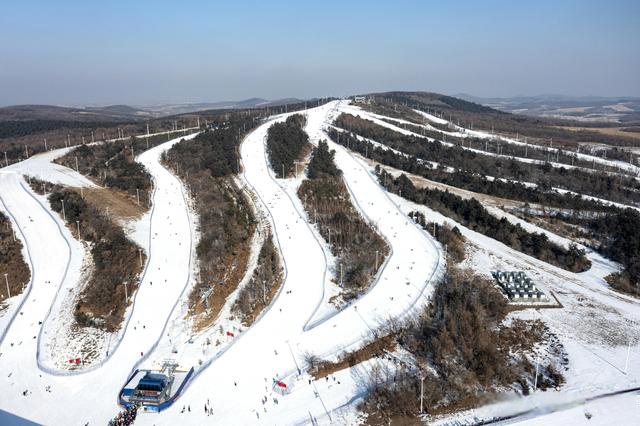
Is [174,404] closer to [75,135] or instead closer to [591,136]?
[75,135]

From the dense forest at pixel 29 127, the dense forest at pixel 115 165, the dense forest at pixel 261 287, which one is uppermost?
the dense forest at pixel 29 127

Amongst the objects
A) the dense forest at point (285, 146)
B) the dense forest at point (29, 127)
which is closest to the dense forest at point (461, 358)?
the dense forest at point (285, 146)

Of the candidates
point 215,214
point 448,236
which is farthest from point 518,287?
point 215,214

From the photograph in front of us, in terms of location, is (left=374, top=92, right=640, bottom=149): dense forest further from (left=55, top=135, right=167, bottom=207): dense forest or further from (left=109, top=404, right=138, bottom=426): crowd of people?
(left=109, top=404, right=138, bottom=426): crowd of people

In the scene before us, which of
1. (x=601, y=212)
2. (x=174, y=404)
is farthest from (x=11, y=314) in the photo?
(x=601, y=212)

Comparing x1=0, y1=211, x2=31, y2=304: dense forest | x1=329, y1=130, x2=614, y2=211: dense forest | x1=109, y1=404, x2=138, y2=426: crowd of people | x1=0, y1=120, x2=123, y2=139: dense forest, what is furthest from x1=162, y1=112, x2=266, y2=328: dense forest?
x1=0, y1=120, x2=123, y2=139: dense forest

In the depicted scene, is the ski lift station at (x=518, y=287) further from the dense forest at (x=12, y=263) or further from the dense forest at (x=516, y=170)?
the dense forest at (x=12, y=263)
